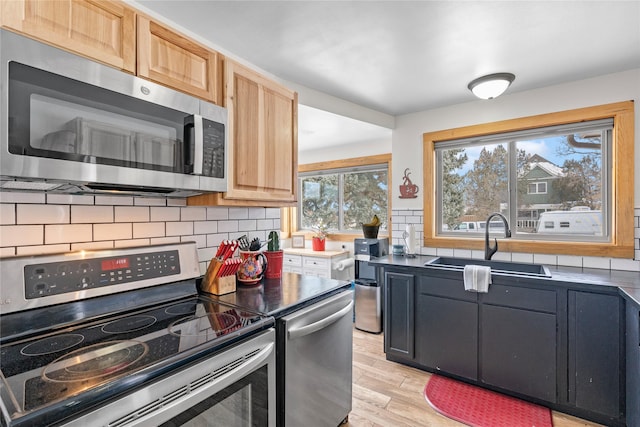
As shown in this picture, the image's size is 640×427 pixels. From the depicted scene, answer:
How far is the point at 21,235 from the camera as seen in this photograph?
1.14 m

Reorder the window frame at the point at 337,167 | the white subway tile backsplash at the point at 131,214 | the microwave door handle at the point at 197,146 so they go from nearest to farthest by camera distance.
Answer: the microwave door handle at the point at 197,146
the white subway tile backsplash at the point at 131,214
the window frame at the point at 337,167

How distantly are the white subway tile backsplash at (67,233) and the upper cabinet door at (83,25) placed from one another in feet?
2.20

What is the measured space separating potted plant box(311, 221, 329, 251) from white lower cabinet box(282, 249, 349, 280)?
0.22 metres

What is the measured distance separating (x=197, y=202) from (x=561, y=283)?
7.45 feet

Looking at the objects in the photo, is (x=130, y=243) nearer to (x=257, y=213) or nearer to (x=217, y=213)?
(x=217, y=213)

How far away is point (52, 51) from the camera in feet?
3.12

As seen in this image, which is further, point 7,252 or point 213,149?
point 213,149

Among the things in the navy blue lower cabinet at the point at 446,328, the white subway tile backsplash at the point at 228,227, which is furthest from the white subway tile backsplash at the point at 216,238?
the navy blue lower cabinet at the point at 446,328

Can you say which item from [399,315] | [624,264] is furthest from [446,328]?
[624,264]

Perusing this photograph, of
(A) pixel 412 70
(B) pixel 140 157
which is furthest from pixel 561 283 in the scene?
(B) pixel 140 157

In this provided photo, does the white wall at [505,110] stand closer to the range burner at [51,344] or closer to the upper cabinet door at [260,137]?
the upper cabinet door at [260,137]

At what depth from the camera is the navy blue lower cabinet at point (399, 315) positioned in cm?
247

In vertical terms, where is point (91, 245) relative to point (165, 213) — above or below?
Result: below

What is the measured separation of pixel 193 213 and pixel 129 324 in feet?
2.30
